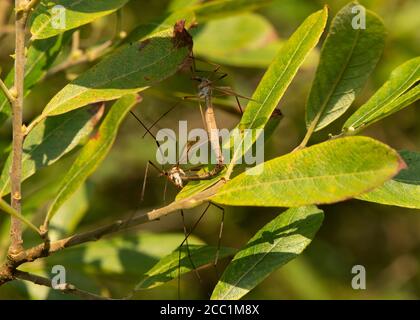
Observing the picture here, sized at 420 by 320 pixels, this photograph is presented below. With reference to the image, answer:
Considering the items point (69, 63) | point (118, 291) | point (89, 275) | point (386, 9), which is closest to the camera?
point (69, 63)

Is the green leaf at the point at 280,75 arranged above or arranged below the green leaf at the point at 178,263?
above

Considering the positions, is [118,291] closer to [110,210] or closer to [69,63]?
[110,210]

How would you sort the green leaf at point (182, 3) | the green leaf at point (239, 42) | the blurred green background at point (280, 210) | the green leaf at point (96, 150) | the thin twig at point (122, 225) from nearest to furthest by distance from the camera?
1. the thin twig at point (122, 225)
2. the green leaf at point (96, 150)
3. the green leaf at point (182, 3)
4. the green leaf at point (239, 42)
5. the blurred green background at point (280, 210)

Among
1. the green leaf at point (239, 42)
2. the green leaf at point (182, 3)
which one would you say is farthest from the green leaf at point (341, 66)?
the green leaf at point (239, 42)

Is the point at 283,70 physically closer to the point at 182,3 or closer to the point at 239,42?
the point at 182,3

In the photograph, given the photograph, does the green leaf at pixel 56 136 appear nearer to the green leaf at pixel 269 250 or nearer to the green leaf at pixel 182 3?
the green leaf at pixel 269 250

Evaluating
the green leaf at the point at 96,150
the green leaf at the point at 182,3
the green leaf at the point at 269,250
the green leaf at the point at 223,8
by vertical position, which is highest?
the green leaf at the point at 182,3

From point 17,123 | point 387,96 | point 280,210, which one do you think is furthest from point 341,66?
point 280,210
